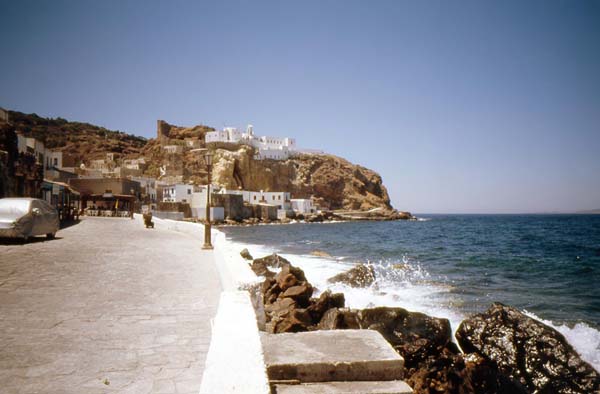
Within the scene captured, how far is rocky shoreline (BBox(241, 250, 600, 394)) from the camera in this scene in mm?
6199

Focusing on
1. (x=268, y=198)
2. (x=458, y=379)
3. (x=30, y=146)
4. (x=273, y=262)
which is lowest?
(x=458, y=379)

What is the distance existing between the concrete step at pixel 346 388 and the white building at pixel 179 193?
219 feet

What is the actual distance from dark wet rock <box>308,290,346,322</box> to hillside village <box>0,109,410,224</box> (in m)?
51.7

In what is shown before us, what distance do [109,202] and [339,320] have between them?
43420mm

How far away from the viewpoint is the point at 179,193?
66312mm

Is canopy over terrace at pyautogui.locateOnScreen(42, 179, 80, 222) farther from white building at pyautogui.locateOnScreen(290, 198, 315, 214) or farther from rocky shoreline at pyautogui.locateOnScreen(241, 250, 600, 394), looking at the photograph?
white building at pyautogui.locateOnScreen(290, 198, 315, 214)

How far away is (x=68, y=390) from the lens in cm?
275

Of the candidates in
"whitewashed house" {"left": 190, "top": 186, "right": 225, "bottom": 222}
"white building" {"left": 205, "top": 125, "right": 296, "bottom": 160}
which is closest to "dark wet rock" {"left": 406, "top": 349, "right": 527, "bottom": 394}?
"whitewashed house" {"left": 190, "top": 186, "right": 225, "bottom": 222}

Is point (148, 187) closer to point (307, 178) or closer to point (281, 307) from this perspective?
point (307, 178)

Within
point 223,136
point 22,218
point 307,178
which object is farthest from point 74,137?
point 22,218

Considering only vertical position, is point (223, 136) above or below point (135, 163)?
above

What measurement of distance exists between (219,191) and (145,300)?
6892 centimetres

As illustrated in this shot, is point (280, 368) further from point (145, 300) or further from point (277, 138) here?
point (277, 138)

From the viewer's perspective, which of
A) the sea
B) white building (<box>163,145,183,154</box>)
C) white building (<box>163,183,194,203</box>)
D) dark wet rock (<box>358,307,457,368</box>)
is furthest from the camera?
white building (<box>163,145,183,154</box>)
